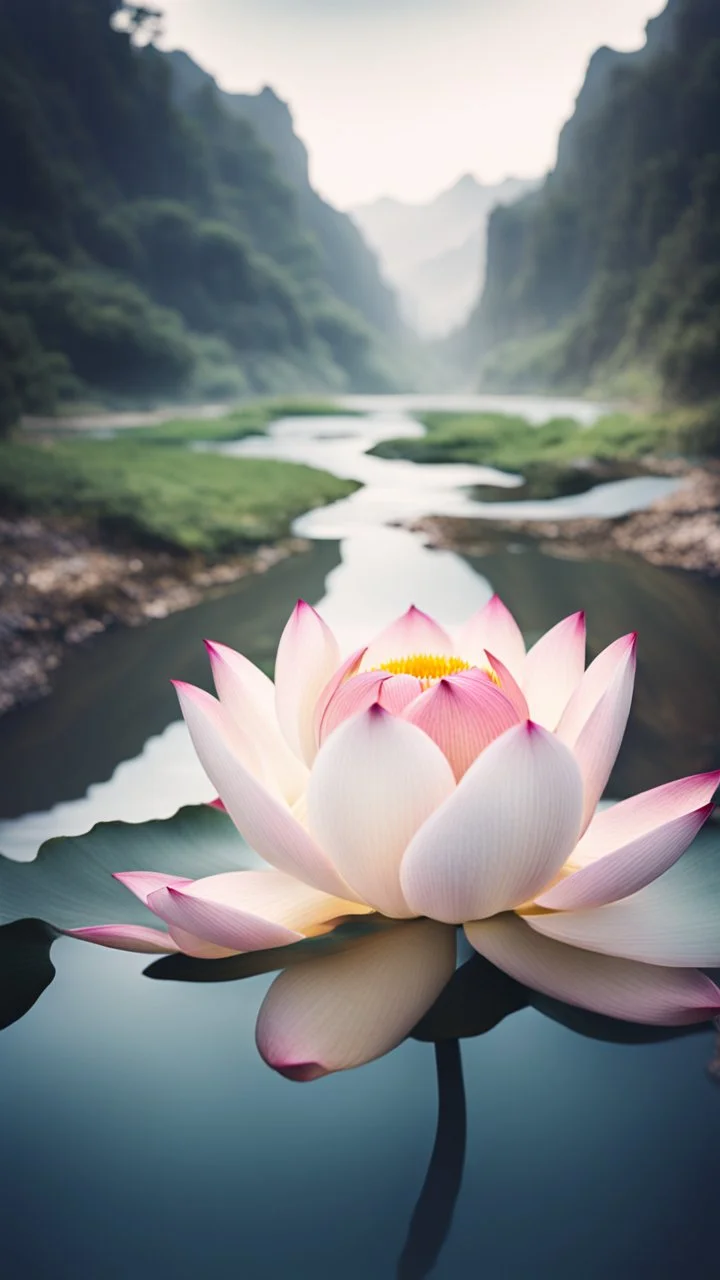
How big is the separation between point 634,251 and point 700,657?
79 cm

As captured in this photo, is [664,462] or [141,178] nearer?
[664,462]

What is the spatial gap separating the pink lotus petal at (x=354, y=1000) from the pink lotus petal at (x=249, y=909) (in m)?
0.01

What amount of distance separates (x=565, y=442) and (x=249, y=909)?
1.16m

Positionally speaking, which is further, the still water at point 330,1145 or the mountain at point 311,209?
the mountain at point 311,209

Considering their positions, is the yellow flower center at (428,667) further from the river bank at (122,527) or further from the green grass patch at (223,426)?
the green grass patch at (223,426)

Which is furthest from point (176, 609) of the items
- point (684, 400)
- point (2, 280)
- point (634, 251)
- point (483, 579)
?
point (634, 251)

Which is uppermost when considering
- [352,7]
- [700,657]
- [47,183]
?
[352,7]

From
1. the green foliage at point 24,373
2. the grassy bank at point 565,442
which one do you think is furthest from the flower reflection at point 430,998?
the green foliage at point 24,373

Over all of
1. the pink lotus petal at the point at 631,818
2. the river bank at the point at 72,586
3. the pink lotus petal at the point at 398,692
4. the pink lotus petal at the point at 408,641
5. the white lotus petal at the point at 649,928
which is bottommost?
the river bank at the point at 72,586

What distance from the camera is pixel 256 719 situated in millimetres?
279

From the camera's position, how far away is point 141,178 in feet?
4.82

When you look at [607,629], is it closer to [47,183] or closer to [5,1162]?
[5,1162]

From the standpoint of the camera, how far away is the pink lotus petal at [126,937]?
218 mm

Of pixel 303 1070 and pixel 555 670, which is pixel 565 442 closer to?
pixel 555 670
